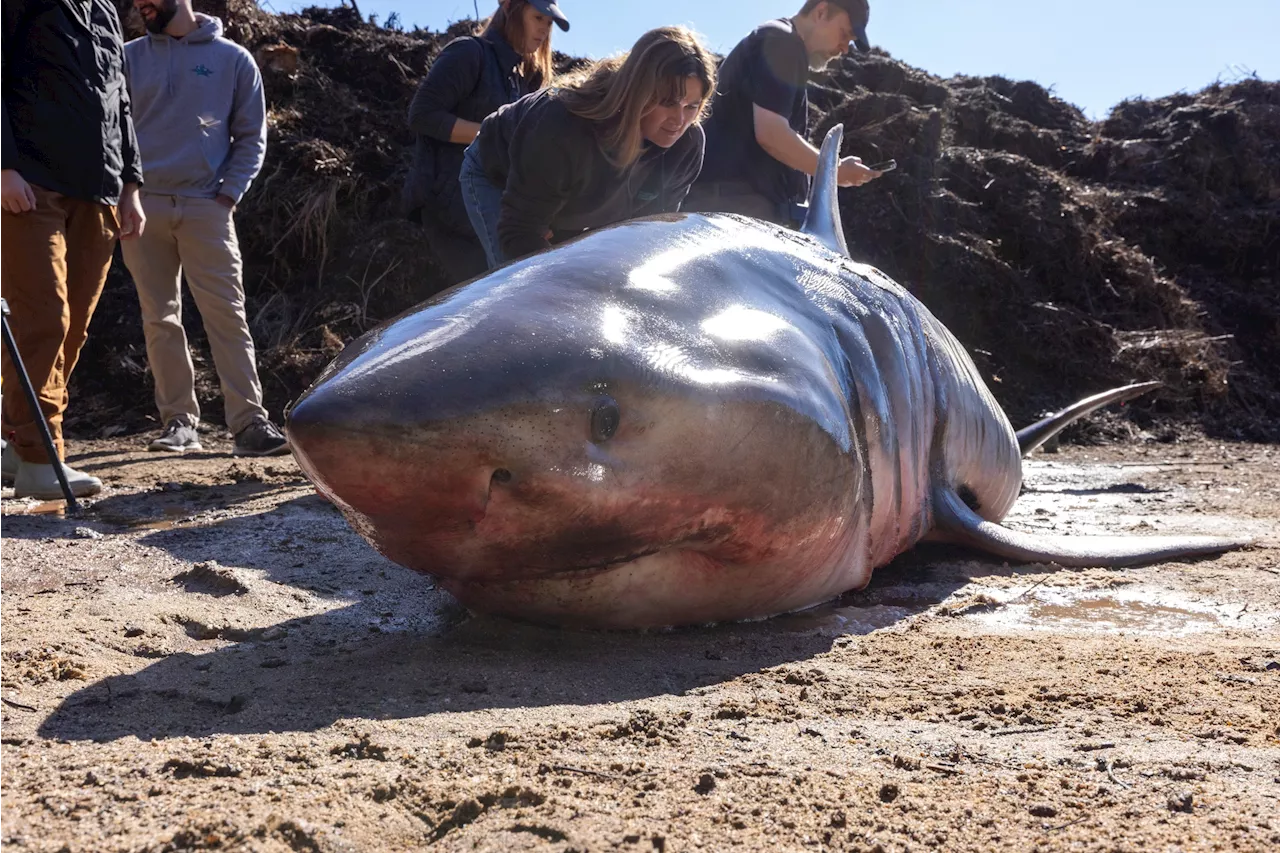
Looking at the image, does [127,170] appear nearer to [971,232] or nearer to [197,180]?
[197,180]

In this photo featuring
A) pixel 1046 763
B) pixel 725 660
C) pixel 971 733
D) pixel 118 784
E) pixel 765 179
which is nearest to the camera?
pixel 118 784

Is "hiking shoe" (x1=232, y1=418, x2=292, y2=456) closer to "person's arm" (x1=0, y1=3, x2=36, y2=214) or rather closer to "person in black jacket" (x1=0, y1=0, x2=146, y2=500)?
"person in black jacket" (x1=0, y1=0, x2=146, y2=500)

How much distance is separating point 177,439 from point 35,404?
91.5 inches

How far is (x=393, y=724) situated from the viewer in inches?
76.9

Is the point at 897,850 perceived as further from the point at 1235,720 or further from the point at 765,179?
the point at 765,179

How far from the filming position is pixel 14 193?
403 centimetres

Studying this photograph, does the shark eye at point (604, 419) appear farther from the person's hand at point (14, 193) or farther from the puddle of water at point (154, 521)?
the person's hand at point (14, 193)

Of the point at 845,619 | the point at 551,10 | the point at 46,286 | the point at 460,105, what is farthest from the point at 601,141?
the point at 46,286

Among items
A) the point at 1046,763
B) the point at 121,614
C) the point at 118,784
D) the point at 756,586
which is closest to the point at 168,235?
the point at 121,614

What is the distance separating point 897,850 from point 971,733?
1.80 ft

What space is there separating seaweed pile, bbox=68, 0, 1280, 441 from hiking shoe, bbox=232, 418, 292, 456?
228 centimetres

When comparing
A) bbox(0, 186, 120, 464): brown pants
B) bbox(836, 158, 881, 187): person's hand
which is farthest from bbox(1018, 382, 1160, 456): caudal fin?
bbox(0, 186, 120, 464): brown pants

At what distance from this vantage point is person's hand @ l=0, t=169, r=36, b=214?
4.02m

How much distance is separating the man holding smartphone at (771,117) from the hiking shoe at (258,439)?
2379mm
